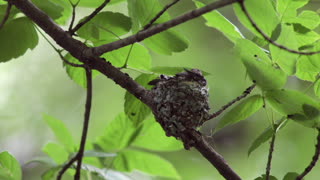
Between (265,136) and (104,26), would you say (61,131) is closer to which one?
(104,26)

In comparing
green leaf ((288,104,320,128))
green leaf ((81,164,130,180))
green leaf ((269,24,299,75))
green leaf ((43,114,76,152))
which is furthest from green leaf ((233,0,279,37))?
green leaf ((43,114,76,152))

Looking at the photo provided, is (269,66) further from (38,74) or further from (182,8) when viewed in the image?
(38,74)

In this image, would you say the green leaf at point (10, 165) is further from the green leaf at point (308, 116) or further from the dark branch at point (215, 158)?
the green leaf at point (308, 116)

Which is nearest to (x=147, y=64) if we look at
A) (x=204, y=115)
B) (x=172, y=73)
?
(x=172, y=73)

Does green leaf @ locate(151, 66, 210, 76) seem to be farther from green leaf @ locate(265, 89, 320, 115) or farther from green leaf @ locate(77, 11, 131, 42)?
green leaf @ locate(265, 89, 320, 115)

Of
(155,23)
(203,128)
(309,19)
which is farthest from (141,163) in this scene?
(203,128)
